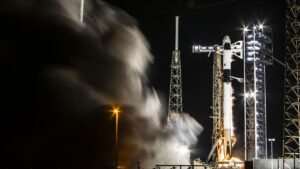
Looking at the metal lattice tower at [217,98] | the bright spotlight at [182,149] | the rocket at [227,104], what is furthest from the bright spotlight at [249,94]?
the bright spotlight at [182,149]

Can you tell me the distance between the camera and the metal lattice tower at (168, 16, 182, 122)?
254 ft

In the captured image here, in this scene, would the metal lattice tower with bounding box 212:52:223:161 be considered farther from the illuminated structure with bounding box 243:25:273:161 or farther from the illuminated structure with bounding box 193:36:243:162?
the illuminated structure with bounding box 243:25:273:161

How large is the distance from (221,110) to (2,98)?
108ft

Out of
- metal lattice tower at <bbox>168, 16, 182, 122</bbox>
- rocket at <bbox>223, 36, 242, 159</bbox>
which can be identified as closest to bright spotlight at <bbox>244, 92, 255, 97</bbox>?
rocket at <bbox>223, 36, 242, 159</bbox>

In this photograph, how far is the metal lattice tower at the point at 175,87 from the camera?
7738 centimetres

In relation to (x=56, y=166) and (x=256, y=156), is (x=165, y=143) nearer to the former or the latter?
(x=256, y=156)

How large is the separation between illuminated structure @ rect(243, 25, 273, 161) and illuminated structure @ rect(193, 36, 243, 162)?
2332mm

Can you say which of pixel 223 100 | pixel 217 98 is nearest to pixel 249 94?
pixel 223 100

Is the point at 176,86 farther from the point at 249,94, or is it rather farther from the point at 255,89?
the point at 255,89

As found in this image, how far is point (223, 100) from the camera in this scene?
76688mm

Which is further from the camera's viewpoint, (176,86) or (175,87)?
(175,87)

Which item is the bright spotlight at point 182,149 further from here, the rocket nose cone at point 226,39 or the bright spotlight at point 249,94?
the rocket nose cone at point 226,39

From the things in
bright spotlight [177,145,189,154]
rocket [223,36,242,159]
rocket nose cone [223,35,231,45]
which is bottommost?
bright spotlight [177,145,189,154]

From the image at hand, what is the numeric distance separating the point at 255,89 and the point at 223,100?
4.54m
